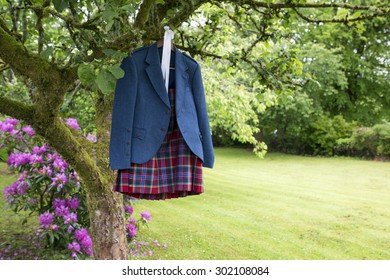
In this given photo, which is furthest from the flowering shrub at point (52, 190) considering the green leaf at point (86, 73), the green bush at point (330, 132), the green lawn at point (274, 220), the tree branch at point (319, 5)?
the green bush at point (330, 132)

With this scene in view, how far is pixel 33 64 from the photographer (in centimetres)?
220

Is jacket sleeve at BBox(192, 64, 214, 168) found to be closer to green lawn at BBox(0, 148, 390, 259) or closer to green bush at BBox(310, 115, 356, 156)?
green lawn at BBox(0, 148, 390, 259)

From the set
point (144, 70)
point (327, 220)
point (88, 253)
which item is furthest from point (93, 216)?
point (327, 220)

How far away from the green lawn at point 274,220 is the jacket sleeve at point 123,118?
2.95 meters

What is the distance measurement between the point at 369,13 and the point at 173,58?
4.47 ft

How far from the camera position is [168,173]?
7.89 feet

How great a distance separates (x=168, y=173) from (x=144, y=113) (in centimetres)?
39

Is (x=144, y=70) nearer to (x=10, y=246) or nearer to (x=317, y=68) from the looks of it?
(x=10, y=246)

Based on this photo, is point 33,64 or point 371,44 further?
point 371,44

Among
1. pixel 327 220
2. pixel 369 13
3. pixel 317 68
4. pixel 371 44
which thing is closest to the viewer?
pixel 369 13

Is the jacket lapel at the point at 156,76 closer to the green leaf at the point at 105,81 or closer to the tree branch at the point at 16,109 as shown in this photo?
the green leaf at the point at 105,81

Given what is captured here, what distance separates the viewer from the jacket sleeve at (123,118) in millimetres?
2234

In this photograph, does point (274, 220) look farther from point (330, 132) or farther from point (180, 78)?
point (330, 132)

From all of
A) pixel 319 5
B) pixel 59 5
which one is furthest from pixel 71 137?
pixel 319 5
